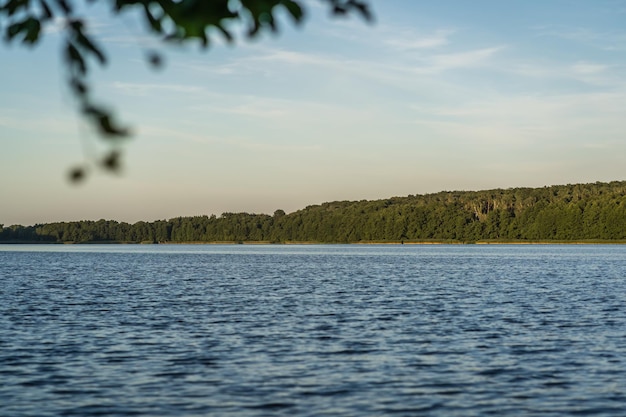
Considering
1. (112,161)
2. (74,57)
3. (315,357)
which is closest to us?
(112,161)

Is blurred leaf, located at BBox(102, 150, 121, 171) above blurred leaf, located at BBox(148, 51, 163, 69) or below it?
below

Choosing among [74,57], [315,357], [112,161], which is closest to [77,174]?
[112,161]

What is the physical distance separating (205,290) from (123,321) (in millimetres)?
25841

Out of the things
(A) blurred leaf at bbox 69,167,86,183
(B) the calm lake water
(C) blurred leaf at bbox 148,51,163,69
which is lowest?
(B) the calm lake water

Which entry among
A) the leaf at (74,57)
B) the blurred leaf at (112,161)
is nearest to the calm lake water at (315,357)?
the leaf at (74,57)

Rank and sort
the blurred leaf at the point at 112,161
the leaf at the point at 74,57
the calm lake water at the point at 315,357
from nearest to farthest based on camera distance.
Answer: the blurred leaf at the point at 112,161, the leaf at the point at 74,57, the calm lake water at the point at 315,357

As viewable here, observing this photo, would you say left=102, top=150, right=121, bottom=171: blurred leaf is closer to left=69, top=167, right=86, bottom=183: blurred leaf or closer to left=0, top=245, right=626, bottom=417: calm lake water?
left=69, top=167, right=86, bottom=183: blurred leaf

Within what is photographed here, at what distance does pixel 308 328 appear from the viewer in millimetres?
37750

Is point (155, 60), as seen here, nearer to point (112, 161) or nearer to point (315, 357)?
point (112, 161)

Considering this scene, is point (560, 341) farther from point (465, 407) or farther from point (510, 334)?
point (465, 407)

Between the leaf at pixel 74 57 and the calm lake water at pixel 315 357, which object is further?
the calm lake water at pixel 315 357

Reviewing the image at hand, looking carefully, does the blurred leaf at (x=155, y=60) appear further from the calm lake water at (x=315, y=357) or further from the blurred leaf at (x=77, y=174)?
the calm lake water at (x=315, y=357)

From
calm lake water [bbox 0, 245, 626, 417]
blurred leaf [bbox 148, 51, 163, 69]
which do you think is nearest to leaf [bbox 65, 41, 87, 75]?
blurred leaf [bbox 148, 51, 163, 69]

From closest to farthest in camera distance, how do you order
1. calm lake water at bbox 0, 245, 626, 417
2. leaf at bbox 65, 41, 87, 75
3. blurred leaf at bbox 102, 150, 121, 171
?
blurred leaf at bbox 102, 150, 121, 171 → leaf at bbox 65, 41, 87, 75 → calm lake water at bbox 0, 245, 626, 417
